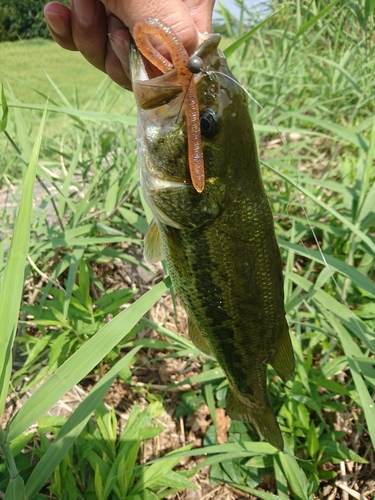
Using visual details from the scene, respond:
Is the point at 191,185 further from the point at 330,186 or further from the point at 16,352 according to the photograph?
the point at 16,352

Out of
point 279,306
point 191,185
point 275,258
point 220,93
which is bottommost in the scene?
point 279,306

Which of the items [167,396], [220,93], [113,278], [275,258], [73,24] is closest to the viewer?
[220,93]

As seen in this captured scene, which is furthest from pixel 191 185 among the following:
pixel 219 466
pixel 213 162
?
pixel 219 466

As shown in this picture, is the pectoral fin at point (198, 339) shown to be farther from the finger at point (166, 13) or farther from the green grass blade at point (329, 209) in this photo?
the finger at point (166, 13)

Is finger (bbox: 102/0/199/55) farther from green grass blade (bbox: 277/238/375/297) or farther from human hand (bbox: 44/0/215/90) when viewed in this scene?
green grass blade (bbox: 277/238/375/297)

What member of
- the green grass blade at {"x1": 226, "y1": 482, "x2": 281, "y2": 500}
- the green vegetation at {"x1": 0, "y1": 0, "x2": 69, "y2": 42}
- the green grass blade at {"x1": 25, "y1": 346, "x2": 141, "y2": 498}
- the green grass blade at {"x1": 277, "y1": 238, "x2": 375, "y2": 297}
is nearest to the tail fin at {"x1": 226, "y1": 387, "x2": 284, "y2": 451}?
the green grass blade at {"x1": 226, "y1": 482, "x2": 281, "y2": 500}

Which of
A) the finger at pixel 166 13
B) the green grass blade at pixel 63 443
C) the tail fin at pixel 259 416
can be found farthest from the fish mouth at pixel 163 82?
the tail fin at pixel 259 416
